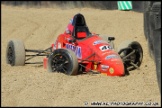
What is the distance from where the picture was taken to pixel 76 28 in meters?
10.3

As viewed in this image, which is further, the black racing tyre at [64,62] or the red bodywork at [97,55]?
the red bodywork at [97,55]

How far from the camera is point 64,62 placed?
356 inches

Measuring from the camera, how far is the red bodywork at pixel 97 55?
9.02 metres

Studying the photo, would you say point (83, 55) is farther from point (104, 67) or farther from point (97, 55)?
point (104, 67)

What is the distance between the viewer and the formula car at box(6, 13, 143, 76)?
29.5 ft

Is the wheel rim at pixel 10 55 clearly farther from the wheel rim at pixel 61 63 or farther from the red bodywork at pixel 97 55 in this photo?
→ the wheel rim at pixel 61 63

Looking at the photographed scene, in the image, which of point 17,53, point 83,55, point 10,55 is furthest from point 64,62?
point 10,55

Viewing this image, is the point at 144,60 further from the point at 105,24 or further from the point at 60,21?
the point at 60,21

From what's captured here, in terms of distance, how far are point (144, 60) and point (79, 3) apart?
37.6 feet

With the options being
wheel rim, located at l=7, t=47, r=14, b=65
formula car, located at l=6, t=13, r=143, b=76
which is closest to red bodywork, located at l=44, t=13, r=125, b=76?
formula car, located at l=6, t=13, r=143, b=76

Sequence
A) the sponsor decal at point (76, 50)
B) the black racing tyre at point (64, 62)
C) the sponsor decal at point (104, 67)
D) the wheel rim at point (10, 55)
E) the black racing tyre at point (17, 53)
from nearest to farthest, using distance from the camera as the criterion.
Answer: the black racing tyre at point (64, 62) < the sponsor decal at point (104, 67) < the sponsor decal at point (76, 50) < the black racing tyre at point (17, 53) < the wheel rim at point (10, 55)

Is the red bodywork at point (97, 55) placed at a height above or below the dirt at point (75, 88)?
above

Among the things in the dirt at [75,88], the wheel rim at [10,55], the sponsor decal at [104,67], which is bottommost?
the dirt at [75,88]

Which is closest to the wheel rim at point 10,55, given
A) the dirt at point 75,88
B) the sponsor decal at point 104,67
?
the dirt at point 75,88
